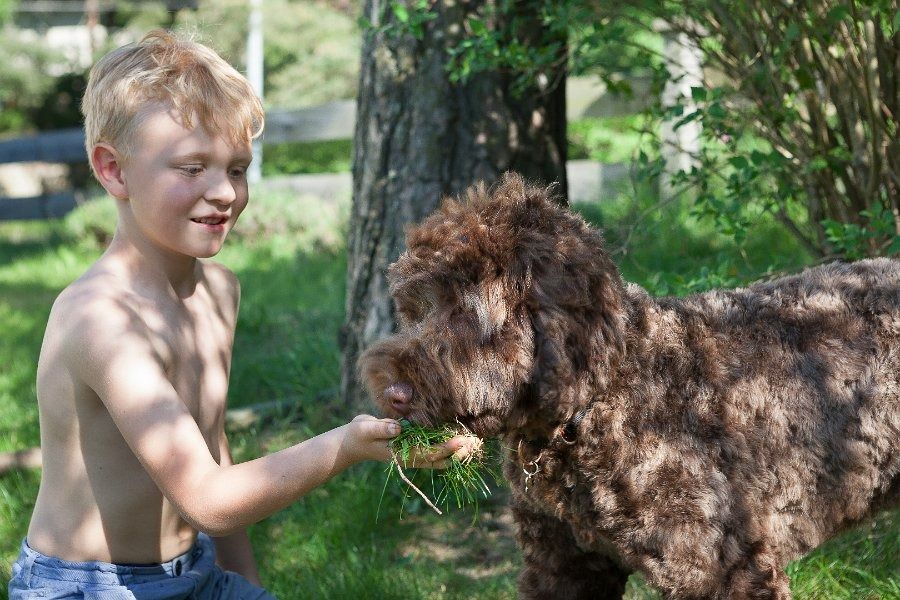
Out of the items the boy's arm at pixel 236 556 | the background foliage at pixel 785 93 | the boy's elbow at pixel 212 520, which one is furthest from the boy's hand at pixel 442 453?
the background foliage at pixel 785 93

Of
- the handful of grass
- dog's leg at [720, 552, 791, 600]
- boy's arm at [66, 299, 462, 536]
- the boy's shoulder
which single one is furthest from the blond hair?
dog's leg at [720, 552, 791, 600]

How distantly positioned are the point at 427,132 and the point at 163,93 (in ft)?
5.57

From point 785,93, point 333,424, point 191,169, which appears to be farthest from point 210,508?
point 785,93

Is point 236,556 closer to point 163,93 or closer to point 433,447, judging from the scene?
point 433,447

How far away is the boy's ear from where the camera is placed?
278 cm

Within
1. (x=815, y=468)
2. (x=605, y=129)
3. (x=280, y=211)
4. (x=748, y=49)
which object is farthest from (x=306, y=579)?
(x=605, y=129)

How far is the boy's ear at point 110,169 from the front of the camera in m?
2.78

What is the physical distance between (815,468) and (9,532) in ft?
10.9

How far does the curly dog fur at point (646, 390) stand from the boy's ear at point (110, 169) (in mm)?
889

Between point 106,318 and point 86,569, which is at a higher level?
point 106,318

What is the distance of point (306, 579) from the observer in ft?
12.2

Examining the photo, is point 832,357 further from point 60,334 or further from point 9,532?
point 9,532

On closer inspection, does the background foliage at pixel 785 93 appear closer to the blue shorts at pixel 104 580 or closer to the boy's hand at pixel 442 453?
the boy's hand at pixel 442 453

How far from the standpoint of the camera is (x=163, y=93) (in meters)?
2.75
